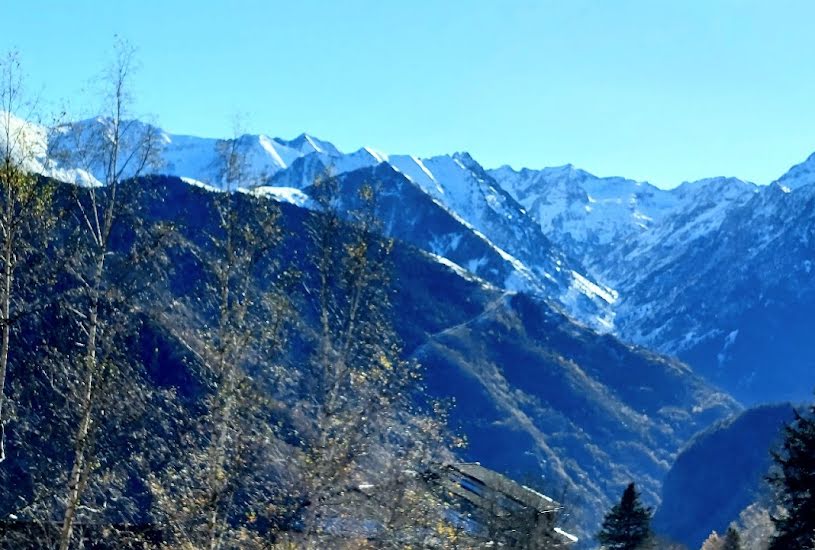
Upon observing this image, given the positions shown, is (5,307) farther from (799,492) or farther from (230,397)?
(799,492)

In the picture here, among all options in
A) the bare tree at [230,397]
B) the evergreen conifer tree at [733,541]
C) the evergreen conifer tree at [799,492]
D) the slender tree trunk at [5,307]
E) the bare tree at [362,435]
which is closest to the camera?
the slender tree trunk at [5,307]

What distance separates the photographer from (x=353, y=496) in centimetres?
2730

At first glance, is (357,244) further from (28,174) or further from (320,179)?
(28,174)

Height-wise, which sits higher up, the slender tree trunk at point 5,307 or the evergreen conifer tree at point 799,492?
the evergreen conifer tree at point 799,492

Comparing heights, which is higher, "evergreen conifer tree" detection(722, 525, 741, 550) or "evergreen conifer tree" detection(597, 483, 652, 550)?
"evergreen conifer tree" detection(722, 525, 741, 550)

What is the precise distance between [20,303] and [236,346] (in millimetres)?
5865

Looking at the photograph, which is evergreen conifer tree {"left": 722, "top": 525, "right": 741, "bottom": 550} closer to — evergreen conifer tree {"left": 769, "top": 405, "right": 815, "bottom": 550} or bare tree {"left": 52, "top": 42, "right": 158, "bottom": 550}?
evergreen conifer tree {"left": 769, "top": 405, "right": 815, "bottom": 550}

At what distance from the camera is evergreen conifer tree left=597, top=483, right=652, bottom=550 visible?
6084 cm

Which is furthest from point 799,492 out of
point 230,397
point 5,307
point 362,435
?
point 5,307

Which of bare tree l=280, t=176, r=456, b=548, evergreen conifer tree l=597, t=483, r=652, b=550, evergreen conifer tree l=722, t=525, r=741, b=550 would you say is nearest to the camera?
bare tree l=280, t=176, r=456, b=548

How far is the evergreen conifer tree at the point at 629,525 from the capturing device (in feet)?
200

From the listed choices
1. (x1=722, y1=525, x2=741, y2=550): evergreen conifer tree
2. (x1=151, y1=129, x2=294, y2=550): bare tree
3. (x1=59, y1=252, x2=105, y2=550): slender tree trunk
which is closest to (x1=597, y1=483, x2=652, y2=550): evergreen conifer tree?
(x1=722, y1=525, x2=741, y2=550): evergreen conifer tree

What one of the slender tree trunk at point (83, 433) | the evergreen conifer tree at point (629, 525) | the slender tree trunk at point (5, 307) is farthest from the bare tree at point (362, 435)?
the evergreen conifer tree at point (629, 525)

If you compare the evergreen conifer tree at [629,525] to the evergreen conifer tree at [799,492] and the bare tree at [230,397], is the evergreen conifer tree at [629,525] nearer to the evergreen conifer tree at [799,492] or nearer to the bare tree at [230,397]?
the evergreen conifer tree at [799,492]
